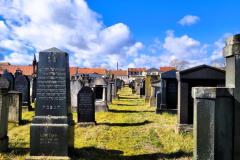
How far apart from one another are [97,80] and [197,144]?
1690cm

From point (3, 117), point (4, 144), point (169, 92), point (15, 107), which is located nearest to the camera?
point (4, 144)

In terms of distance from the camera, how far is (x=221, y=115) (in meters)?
6.09

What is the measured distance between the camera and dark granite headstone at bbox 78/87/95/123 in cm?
1562

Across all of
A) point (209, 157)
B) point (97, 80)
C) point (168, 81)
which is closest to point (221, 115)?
point (209, 157)

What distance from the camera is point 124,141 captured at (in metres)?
12.0

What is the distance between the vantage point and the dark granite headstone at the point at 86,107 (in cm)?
1562

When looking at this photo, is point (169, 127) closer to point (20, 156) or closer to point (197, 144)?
point (20, 156)

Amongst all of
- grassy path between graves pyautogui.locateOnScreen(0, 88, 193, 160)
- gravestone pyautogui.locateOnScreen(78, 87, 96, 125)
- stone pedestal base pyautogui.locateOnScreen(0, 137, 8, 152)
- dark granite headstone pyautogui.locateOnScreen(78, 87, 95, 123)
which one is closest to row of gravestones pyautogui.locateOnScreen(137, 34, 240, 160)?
grassy path between graves pyautogui.locateOnScreen(0, 88, 193, 160)

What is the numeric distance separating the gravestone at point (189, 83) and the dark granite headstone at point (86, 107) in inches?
157

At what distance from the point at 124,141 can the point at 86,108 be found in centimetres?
414

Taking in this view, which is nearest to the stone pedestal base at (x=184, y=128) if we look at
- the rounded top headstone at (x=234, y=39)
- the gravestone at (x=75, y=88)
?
the rounded top headstone at (x=234, y=39)

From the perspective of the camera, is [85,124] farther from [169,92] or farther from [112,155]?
[169,92]

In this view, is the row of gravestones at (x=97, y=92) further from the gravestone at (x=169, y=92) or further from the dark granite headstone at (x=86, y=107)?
the dark granite headstone at (x=86, y=107)

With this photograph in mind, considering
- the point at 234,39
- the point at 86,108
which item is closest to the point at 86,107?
the point at 86,108
